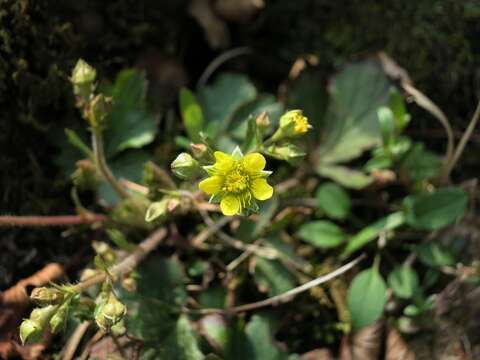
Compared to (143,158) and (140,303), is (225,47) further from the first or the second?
(140,303)

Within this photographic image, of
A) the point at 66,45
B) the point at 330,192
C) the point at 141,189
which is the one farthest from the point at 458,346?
the point at 66,45

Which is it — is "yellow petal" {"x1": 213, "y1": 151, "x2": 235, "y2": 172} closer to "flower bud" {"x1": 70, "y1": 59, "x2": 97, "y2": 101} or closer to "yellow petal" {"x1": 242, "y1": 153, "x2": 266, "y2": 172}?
"yellow petal" {"x1": 242, "y1": 153, "x2": 266, "y2": 172}

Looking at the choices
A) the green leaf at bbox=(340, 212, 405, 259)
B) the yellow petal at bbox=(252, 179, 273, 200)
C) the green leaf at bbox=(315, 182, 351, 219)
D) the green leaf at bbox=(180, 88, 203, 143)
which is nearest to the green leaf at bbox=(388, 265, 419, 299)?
the green leaf at bbox=(340, 212, 405, 259)

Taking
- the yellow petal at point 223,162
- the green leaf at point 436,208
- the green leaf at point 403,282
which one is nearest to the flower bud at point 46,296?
the yellow petal at point 223,162

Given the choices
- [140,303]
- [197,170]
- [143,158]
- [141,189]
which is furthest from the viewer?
[143,158]

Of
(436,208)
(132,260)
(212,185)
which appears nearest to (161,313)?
(132,260)

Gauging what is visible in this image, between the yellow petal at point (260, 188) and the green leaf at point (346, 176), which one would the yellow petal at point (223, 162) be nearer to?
the yellow petal at point (260, 188)
